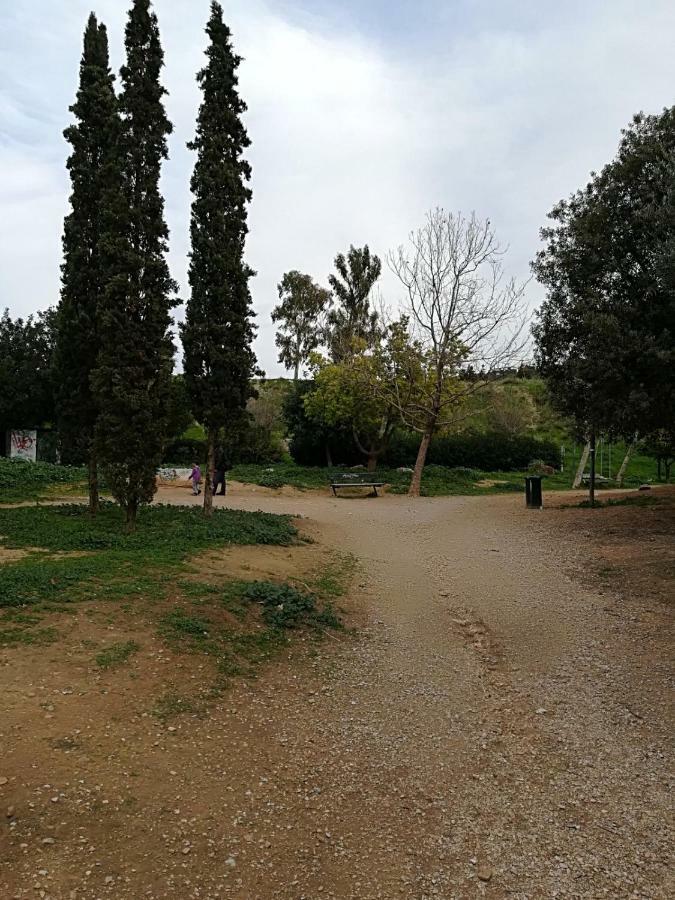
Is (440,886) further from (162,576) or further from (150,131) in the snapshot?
(150,131)

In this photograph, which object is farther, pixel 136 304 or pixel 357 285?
pixel 357 285

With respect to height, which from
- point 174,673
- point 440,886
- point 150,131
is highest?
point 150,131

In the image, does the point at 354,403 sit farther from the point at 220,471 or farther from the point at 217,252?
the point at 217,252

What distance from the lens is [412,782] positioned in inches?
163

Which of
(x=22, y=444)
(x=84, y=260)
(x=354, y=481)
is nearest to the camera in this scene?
(x=84, y=260)

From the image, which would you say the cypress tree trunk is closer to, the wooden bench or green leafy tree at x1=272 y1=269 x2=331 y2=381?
the wooden bench

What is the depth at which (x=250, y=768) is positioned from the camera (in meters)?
4.09

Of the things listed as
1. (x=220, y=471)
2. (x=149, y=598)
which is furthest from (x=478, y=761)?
A: (x=220, y=471)

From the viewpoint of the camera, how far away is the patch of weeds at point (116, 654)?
5086 millimetres

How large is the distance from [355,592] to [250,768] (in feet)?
15.3

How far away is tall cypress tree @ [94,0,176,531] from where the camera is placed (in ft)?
34.2

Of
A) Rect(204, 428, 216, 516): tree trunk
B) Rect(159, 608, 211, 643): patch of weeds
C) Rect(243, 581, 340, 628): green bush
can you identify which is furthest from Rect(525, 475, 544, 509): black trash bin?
Rect(159, 608, 211, 643): patch of weeds

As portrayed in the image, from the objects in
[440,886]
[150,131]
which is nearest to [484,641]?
[440,886]

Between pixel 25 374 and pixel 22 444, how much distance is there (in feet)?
10.4
